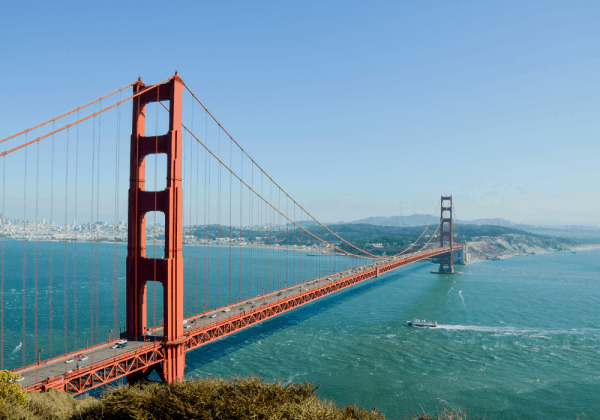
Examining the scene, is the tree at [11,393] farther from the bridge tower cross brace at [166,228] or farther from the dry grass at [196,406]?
the bridge tower cross brace at [166,228]

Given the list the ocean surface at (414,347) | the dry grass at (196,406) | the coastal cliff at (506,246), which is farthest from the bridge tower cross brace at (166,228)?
the coastal cliff at (506,246)

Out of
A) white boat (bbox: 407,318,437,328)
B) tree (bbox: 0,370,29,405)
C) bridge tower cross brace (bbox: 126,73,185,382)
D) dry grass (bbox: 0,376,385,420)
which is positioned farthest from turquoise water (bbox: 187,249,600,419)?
tree (bbox: 0,370,29,405)

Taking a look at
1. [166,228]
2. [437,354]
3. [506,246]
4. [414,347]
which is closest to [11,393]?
[166,228]

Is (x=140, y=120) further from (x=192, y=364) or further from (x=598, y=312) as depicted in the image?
(x=598, y=312)

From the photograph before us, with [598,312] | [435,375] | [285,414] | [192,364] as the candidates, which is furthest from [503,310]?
[285,414]

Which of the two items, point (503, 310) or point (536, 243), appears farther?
point (536, 243)

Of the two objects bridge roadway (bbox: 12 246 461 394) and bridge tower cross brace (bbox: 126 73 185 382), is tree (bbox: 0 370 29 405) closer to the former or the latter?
bridge roadway (bbox: 12 246 461 394)

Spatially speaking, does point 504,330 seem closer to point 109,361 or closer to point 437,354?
point 437,354
